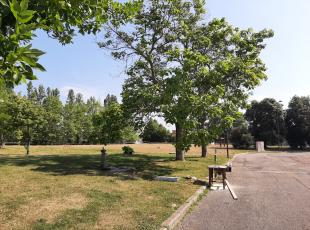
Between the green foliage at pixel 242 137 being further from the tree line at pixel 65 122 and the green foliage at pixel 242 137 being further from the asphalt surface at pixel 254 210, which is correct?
the asphalt surface at pixel 254 210

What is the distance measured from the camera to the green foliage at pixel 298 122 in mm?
80875

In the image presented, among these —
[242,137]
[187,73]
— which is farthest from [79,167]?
[242,137]

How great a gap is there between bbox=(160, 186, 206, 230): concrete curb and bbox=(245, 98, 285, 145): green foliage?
73.3 metres

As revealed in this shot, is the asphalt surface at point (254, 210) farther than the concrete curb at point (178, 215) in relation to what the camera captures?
Yes

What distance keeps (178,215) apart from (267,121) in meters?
78.1

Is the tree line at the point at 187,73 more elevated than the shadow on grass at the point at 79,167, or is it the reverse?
the tree line at the point at 187,73

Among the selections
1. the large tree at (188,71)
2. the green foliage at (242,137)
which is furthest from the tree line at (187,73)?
the green foliage at (242,137)

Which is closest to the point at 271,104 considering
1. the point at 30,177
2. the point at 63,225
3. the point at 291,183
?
the point at 291,183

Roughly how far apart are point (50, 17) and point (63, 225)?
5.64m

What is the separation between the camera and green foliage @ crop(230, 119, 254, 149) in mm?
79125

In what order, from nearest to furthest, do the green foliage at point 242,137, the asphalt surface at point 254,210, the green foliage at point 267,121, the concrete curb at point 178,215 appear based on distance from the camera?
A: the concrete curb at point 178,215 → the asphalt surface at point 254,210 → the green foliage at point 242,137 → the green foliage at point 267,121

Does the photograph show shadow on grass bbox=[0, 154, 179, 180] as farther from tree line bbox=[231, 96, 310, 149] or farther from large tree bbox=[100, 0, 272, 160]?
tree line bbox=[231, 96, 310, 149]

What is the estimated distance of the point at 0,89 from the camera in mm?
3201

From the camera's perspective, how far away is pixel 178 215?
10383 mm
